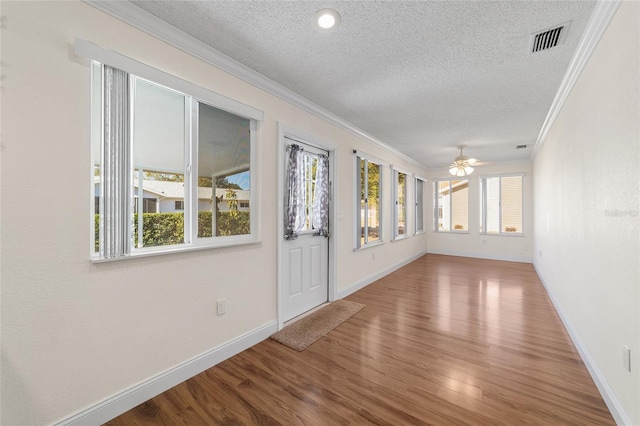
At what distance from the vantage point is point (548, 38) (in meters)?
2.04

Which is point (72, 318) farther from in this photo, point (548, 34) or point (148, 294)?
point (548, 34)

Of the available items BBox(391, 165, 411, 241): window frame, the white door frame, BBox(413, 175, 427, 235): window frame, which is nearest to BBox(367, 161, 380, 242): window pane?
BBox(391, 165, 411, 241): window frame

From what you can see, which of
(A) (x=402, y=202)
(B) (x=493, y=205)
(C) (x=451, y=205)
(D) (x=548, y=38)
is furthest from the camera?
(C) (x=451, y=205)

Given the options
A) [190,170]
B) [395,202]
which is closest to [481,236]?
[395,202]

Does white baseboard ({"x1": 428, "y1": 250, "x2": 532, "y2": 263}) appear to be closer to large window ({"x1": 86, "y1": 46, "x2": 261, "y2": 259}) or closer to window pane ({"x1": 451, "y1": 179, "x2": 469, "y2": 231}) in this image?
window pane ({"x1": 451, "y1": 179, "x2": 469, "y2": 231})

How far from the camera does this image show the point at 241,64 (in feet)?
8.00

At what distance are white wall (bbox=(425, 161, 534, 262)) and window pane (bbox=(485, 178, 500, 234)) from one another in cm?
20

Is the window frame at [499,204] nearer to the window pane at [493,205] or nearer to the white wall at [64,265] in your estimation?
the window pane at [493,205]

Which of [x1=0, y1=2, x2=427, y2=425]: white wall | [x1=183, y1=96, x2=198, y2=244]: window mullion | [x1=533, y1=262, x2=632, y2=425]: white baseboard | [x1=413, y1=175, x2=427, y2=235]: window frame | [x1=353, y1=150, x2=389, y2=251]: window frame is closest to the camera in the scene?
[x1=0, y1=2, x2=427, y2=425]: white wall

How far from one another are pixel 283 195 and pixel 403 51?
5.98 ft

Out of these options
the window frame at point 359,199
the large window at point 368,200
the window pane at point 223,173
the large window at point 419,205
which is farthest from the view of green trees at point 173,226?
the large window at point 419,205

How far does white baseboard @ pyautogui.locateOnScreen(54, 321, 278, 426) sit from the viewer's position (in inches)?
63.8

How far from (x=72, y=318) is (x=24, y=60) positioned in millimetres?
1427

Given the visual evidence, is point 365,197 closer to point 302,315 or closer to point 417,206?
point 302,315
